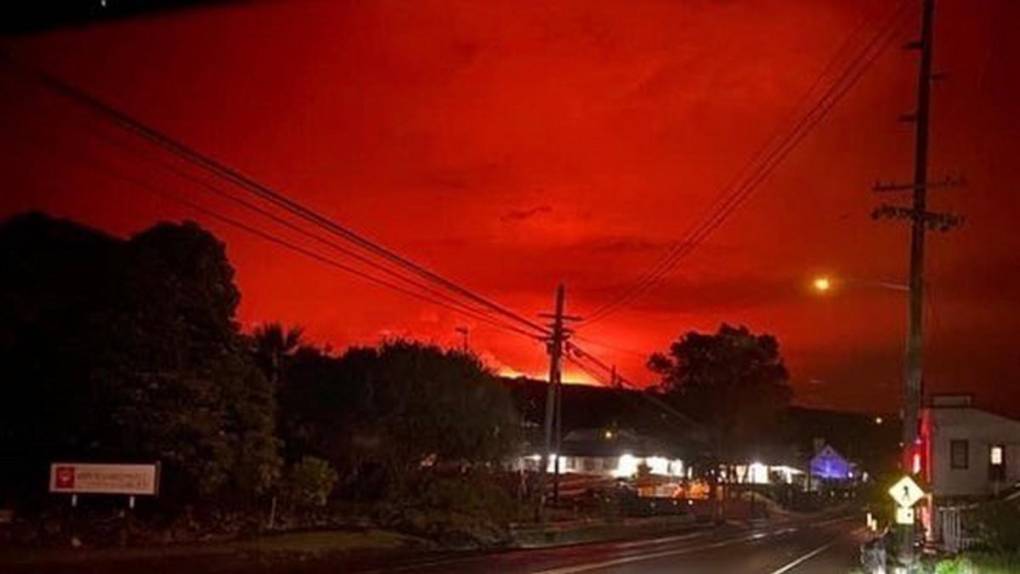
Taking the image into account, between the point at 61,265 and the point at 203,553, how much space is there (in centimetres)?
931

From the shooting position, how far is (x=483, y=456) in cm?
5931

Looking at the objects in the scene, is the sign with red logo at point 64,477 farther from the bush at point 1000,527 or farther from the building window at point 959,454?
the building window at point 959,454

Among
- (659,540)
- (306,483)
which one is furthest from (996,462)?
(306,483)

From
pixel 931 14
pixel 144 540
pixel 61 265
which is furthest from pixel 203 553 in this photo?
pixel 931 14

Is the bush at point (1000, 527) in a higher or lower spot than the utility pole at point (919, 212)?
lower

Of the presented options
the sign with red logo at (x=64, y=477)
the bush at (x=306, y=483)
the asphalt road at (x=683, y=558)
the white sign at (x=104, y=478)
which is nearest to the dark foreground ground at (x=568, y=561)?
the asphalt road at (x=683, y=558)

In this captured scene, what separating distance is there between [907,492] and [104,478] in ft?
64.1

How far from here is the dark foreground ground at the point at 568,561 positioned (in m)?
30.7

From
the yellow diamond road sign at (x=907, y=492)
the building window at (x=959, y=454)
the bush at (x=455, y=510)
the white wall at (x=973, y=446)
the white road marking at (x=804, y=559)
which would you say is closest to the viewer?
the yellow diamond road sign at (x=907, y=492)

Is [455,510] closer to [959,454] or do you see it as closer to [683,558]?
[683,558]

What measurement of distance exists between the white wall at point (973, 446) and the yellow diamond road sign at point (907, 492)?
1511 inches

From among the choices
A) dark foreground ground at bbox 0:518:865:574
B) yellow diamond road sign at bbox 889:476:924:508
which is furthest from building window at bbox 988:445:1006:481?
yellow diamond road sign at bbox 889:476:924:508

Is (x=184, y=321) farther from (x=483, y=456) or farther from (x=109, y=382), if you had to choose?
(x=483, y=456)

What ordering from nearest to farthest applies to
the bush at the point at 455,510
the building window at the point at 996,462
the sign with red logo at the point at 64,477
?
the sign with red logo at the point at 64,477 < the bush at the point at 455,510 < the building window at the point at 996,462
